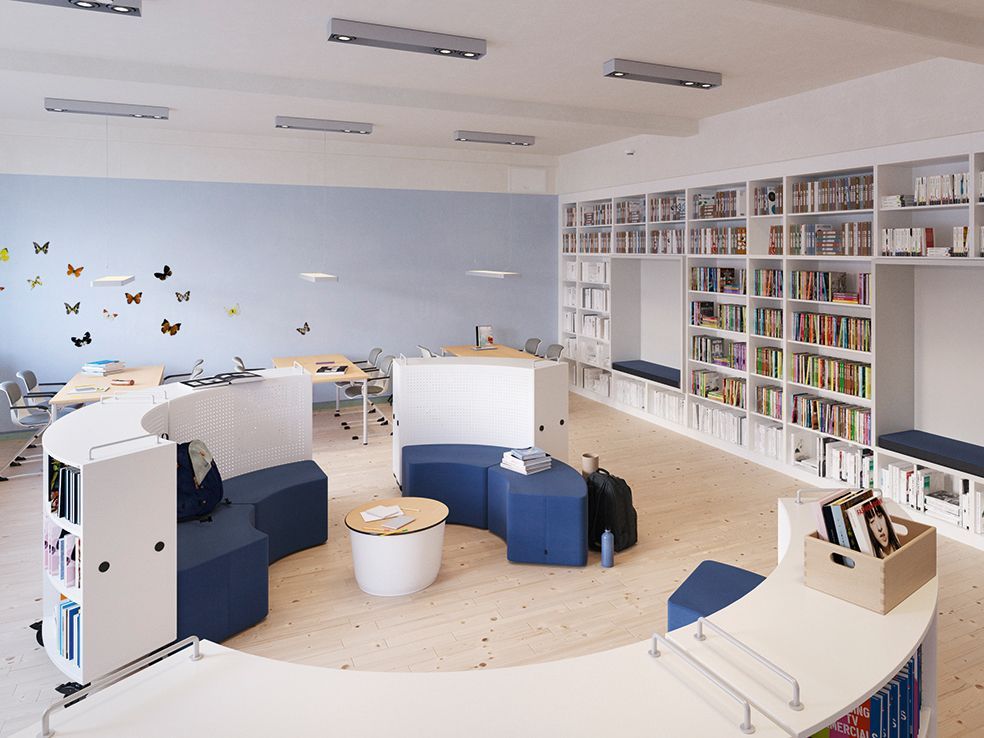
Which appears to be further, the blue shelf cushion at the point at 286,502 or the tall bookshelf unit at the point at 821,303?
the tall bookshelf unit at the point at 821,303

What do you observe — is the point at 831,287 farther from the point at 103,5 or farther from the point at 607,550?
the point at 103,5

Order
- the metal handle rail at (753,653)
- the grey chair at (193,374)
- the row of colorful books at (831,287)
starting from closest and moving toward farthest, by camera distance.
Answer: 1. the metal handle rail at (753,653)
2. the row of colorful books at (831,287)
3. the grey chair at (193,374)

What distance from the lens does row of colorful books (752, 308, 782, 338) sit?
24.3 feet

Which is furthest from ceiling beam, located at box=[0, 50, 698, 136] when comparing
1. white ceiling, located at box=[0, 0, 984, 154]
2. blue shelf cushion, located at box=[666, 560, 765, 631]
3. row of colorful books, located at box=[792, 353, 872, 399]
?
blue shelf cushion, located at box=[666, 560, 765, 631]

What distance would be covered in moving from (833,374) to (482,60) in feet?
13.9

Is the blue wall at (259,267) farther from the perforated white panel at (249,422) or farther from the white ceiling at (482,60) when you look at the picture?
the perforated white panel at (249,422)

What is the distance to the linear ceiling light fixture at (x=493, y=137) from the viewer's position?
9.10 m

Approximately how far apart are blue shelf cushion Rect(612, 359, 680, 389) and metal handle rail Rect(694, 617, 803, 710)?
Answer: 22.7 ft

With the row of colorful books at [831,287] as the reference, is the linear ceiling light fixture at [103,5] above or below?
above

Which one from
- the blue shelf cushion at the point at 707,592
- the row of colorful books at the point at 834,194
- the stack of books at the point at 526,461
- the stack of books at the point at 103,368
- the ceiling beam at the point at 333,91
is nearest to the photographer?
the blue shelf cushion at the point at 707,592

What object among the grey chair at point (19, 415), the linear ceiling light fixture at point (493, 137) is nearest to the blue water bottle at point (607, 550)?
the linear ceiling light fixture at point (493, 137)

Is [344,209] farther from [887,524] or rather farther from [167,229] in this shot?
[887,524]

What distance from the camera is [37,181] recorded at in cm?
877

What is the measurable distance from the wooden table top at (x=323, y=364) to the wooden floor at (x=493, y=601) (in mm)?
1687
